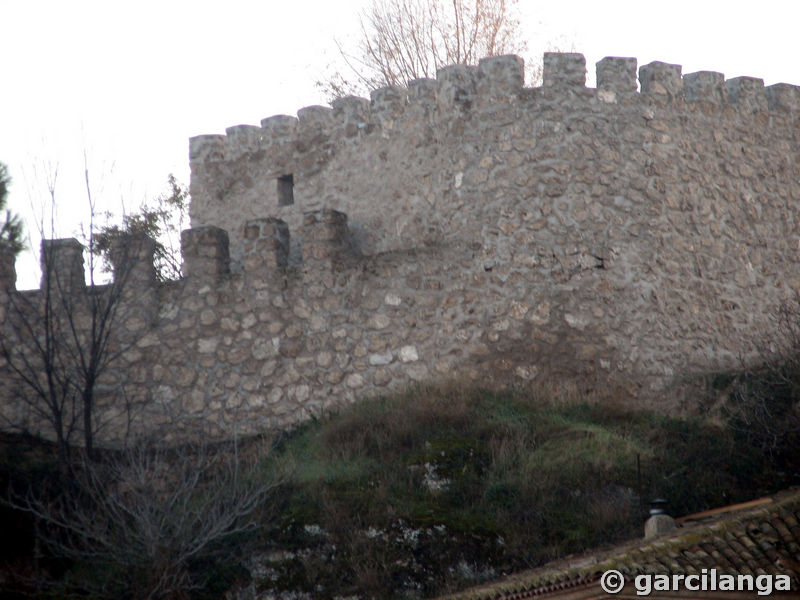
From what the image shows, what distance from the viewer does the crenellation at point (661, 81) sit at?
46.9 feet

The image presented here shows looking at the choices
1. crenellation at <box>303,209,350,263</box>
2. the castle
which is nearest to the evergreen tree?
the castle

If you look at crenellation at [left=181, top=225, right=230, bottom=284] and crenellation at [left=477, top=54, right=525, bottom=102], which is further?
crenellation at [left=181, top=225, right=230, bottom=284]

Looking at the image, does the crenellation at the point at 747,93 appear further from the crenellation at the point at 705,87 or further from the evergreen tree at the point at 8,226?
the evergreen tree at the point at 8,226

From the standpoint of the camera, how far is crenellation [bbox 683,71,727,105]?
575 inches

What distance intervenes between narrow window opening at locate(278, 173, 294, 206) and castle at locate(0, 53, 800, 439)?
72 cm

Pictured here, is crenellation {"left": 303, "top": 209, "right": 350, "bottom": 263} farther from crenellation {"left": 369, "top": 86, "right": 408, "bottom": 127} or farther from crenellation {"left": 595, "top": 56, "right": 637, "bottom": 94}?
crenellation {"left": 595, "top": 56, "right": 637, "bottom": 94}

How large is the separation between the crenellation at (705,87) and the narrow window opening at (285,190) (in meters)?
→ 5.39

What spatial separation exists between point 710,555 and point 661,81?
7.41m

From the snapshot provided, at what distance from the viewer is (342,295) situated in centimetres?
1428

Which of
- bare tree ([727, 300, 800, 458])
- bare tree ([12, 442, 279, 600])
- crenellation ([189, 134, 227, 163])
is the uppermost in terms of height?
crenellation ([189, 134, 227, 163])

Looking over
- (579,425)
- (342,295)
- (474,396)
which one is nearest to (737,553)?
(579,425)

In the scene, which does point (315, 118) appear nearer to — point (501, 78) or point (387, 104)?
point (387, 104)

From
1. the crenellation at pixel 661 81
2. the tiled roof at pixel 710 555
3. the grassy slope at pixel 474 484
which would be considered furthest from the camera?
the crenellation at pixel 661 81

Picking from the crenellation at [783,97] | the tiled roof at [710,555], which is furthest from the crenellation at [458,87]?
the tiled roof at [710,555]
